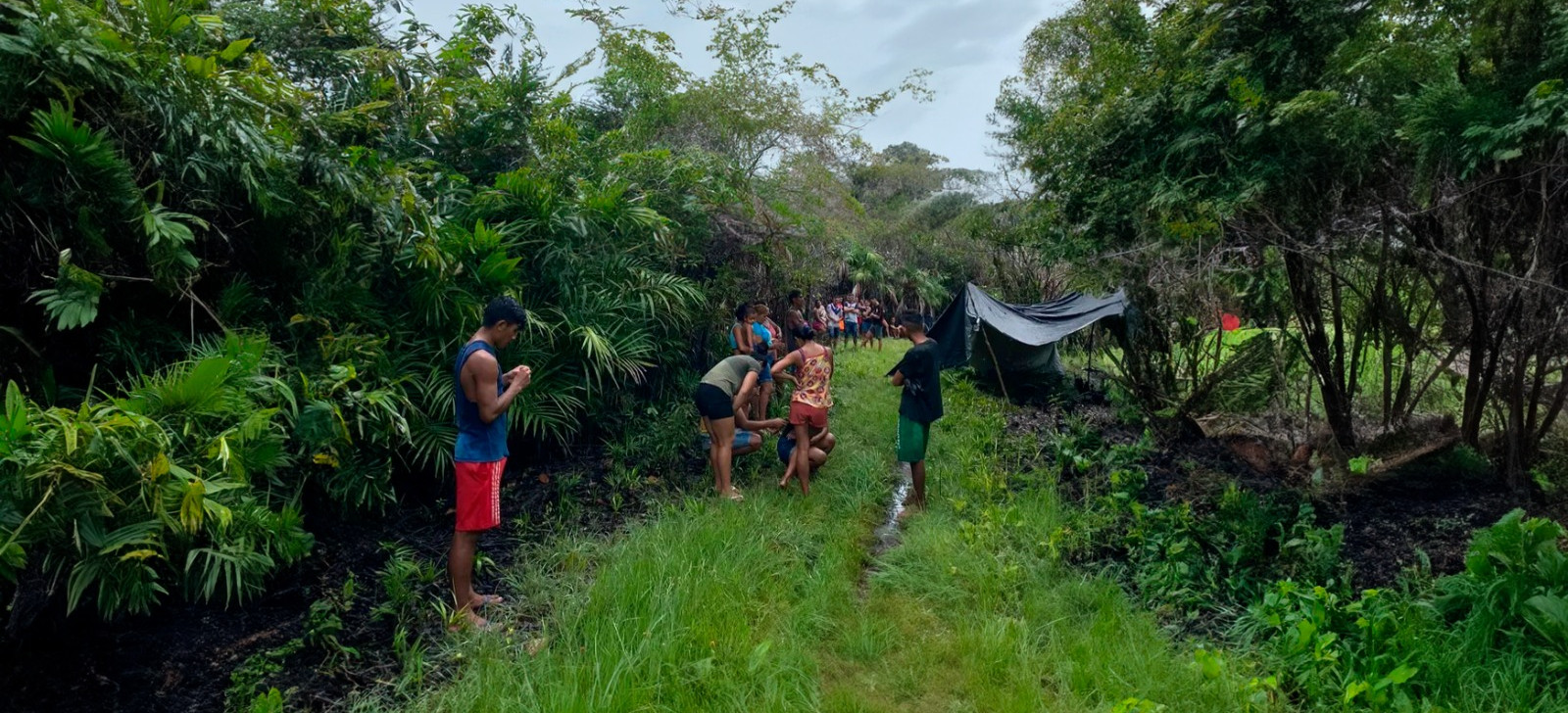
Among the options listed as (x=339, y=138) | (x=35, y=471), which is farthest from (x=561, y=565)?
(x=339, y=138)

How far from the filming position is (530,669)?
3.16 metres

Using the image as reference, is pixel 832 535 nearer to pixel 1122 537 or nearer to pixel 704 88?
pixel 1122 537

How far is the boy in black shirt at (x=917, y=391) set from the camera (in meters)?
5.57

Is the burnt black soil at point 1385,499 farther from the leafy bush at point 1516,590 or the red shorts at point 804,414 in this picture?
the red shorts at point 804,414

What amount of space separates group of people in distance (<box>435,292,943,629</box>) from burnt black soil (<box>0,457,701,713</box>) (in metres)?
0.45

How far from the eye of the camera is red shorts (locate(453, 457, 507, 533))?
3.68 meters

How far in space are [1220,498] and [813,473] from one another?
289 centimetres

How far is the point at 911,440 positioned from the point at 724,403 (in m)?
1.38

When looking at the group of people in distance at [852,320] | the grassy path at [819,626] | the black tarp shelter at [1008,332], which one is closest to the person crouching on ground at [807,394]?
the grassy path at [819,626]

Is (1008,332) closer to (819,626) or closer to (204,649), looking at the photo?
(819,626)

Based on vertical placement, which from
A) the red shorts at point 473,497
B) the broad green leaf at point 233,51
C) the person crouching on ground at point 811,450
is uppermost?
the broad green leaf at point 233,51

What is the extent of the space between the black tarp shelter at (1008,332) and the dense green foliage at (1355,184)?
3439 millimetres

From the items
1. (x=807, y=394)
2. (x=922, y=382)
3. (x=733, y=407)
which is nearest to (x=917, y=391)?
(x=922, y=382)

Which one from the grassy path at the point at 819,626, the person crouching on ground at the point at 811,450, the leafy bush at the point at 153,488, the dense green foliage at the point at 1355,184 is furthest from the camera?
the person crouching on ground at the point at 811,450
